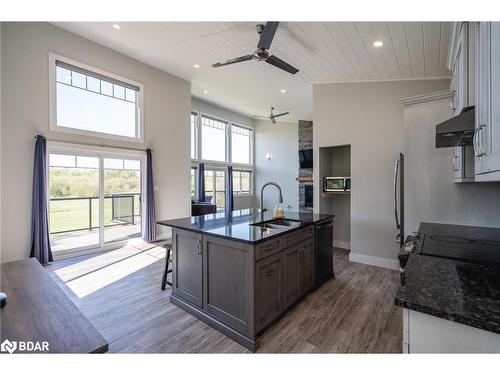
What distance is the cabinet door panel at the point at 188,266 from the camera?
2.38 m

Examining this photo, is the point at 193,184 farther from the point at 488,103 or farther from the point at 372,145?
the point at 488,103

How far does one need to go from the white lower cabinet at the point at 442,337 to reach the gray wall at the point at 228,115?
7.76 meters

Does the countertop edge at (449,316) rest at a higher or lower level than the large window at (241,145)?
lower

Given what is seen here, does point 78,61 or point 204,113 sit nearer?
point 78,61

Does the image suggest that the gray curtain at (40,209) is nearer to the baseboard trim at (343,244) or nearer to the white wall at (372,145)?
the white wall at (372,145)

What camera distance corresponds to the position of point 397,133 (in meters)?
3.96

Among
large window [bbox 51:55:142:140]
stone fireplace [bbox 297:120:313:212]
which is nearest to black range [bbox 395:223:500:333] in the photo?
large window [bbox 51:55:142:140]

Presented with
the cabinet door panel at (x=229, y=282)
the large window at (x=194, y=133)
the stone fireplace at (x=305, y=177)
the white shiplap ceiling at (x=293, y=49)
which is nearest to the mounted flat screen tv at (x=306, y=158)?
the stone fireplace at (x=305, y=177)

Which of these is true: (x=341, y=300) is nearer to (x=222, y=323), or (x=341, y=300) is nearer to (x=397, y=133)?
(x=222, y=323)

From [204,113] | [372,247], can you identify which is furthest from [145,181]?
[372,247]

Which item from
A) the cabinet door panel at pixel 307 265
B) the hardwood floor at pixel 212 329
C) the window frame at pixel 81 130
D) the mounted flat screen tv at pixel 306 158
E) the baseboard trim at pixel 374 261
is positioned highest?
the window frame at pixel 81 130

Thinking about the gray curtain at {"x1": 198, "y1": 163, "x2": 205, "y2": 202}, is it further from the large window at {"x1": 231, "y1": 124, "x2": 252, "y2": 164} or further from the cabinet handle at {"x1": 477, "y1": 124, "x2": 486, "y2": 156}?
the cabinet handle at {"x1": 477, "y1": 124, "x2": 486, "y2": 156}

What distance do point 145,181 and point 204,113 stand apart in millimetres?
3606
